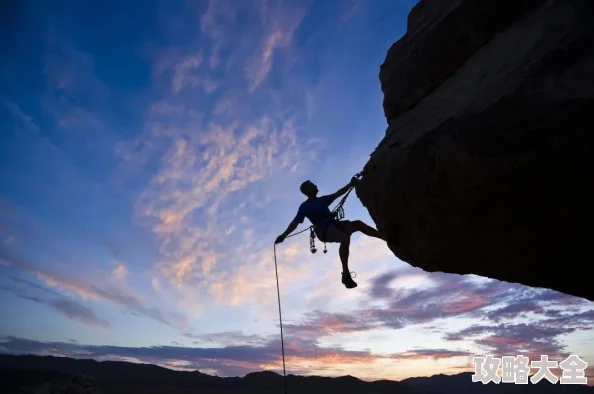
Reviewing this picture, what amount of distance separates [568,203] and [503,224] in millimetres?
696

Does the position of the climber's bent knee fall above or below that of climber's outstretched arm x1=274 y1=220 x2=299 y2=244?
below

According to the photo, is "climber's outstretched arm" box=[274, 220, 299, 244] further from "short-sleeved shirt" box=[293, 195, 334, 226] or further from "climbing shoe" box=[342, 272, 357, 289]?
"climbing shoe" box=[342, 272, 357, 289]

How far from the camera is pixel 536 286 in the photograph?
5348mm

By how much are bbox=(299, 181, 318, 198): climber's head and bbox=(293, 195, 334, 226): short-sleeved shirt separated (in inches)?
8.1

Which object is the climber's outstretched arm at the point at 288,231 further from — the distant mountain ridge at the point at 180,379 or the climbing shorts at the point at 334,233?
the distant mountain ridge at the point at 180,379

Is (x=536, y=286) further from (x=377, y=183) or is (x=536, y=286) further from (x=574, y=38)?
(x=574, y=38)

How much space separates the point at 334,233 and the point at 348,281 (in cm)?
91

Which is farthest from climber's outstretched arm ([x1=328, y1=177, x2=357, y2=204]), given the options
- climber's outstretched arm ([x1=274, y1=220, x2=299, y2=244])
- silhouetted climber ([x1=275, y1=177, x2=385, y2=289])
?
climber's outstretched arm ([x1=274, y1=220, x2=299, y2=244])

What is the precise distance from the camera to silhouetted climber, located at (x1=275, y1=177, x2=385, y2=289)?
675 cm

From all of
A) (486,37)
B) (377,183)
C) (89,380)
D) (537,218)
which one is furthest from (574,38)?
(89,380)

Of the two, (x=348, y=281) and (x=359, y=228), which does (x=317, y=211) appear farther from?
(x=348, y=281)

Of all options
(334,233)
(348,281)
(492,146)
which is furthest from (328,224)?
(492,146)

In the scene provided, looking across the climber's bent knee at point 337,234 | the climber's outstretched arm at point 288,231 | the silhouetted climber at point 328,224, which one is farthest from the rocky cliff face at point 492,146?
the climber's outstretched arm at point 288,231

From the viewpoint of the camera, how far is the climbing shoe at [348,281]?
22.1 ft
